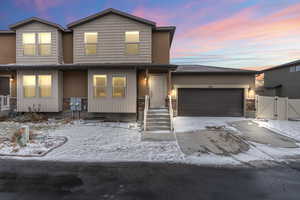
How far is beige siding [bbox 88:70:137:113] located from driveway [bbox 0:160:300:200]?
6.56 metres

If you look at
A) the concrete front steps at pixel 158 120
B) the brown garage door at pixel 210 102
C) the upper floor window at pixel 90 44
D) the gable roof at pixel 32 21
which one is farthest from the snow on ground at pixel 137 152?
the gable roof at pixel 32 21

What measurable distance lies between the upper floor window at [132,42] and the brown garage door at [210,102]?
5.18 m

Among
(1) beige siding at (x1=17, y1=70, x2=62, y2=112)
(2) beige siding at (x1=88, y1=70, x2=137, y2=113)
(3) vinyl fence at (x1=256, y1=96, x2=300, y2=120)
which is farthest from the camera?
(3) vinyl fence at (x1=256, y1=96, x2=300, y2=120)

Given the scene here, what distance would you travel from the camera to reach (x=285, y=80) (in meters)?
18.7

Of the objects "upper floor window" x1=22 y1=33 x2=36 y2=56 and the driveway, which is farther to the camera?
"upper floor window" x1=22 y1=33 x2=36 y2=56

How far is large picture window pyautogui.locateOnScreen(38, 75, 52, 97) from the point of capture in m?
11.6

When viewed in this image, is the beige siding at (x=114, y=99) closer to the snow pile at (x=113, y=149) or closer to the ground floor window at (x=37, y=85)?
the ground floor window at (x=37, y=85)

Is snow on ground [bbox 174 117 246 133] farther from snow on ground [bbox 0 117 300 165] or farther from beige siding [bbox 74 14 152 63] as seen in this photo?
beige siding [bbox 74 14 152 63]

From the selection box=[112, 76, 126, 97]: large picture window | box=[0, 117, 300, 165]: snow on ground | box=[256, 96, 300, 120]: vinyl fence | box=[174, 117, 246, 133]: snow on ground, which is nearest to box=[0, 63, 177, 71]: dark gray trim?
box=[112, 76, 126, 97]: large picture window

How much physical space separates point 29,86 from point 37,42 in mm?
Answer: 3269

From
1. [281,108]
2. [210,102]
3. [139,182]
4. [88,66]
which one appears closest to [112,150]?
[139,182]

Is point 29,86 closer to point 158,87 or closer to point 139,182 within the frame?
point 158,87

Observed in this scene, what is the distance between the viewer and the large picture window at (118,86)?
11.3m

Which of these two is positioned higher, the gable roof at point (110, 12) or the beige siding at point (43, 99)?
the gable roof at point (110, 12)
